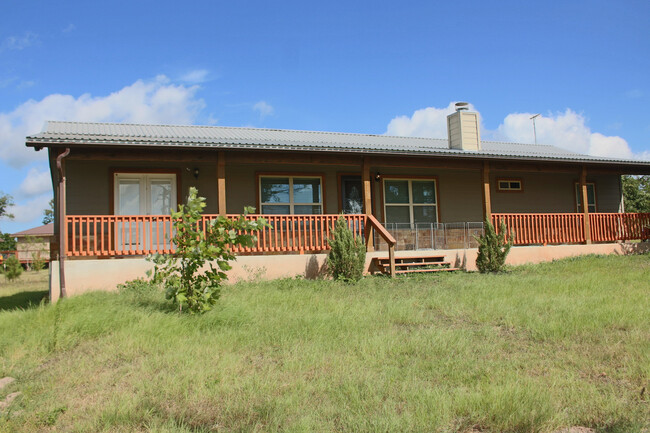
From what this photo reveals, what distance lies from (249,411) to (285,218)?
771cm

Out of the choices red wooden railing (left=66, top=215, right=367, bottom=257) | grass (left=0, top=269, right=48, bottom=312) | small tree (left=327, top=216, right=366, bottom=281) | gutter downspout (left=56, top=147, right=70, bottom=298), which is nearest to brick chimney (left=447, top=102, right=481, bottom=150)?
red wooden railing (left=66, top=215, right=367, bottom=257)

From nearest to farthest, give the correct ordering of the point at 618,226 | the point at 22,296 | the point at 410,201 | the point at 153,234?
the point at 153,234 → the point at 22,296 → the point at 410,201 → the point at 618,226

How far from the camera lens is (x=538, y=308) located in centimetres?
678

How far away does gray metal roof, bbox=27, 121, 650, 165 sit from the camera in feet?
31.3

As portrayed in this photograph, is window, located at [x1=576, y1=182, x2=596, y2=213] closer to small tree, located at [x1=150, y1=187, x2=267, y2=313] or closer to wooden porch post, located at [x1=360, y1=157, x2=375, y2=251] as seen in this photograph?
wooden porch post, located at [x1=360, y1=157, x2=375, y2=251]

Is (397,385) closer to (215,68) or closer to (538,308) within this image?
(538,308)

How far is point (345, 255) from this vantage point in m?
10.0

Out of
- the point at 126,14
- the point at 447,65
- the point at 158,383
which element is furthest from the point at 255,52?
the point at 158,383

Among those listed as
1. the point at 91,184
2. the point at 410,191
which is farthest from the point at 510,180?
the point at 91,184

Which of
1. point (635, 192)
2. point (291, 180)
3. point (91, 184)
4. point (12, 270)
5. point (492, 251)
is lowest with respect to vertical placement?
point (12, 270)

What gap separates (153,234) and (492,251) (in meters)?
7.96

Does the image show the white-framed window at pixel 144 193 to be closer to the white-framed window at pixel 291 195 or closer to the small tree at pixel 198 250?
the white-framed window at pixel 291 195

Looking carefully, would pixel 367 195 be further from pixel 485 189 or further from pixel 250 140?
pixel 485 189

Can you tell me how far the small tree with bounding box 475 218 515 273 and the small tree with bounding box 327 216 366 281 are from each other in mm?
3249
